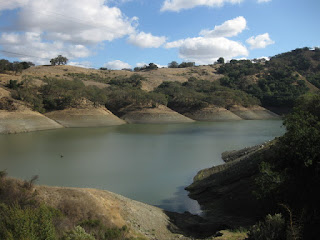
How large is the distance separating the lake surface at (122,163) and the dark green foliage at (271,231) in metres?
6.41

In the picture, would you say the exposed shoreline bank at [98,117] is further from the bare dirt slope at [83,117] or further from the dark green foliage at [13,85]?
the dark green foliage at [13,85]

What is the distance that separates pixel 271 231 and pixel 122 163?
16.4m

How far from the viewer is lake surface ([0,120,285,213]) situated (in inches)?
607

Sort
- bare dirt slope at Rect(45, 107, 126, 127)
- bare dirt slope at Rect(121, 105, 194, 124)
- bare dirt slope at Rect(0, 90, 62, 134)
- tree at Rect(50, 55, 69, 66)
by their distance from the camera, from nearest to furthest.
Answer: bare dirt slope at Rect(0, 90, 62, 134), bare dirt slope at Rect(45, 107, 126, 127), bare dirt slope at Rect(121, 105, 194, 124), tree at Rect(50, 55, 69, 66)

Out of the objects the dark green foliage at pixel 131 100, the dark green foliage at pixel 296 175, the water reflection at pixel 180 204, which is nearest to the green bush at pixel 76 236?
the dark green foliage at pixel 296 175

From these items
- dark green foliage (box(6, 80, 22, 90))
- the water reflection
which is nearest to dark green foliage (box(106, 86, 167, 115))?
dark green foliage (box(6, 80, 22, 90))

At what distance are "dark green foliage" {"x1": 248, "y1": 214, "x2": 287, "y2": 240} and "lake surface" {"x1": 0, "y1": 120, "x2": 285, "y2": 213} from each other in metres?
6.41

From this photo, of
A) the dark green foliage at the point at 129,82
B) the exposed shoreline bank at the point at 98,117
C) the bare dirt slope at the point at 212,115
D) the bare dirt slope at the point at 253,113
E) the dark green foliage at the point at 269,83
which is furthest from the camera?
the dark green foliage at the point at 269,83

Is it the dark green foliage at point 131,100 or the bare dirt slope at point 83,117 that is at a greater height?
the dark green foliage at point 131,100

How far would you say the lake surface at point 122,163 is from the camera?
50.6 feet

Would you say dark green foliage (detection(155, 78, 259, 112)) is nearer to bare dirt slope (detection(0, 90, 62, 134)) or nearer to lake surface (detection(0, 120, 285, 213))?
bare dirt slope (detection(0, 90, 62, 134))

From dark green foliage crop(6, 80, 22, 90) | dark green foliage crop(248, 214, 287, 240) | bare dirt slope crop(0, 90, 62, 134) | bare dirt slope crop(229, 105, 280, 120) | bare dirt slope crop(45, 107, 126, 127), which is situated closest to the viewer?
dark green foliage crop(248, 214, 287, 240)

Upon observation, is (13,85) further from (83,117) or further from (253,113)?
(253,113)

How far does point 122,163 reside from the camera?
21.9 meters
